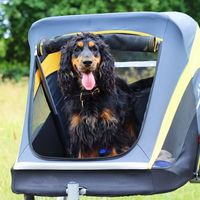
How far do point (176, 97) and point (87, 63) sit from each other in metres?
0.68

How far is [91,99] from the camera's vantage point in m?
4.95

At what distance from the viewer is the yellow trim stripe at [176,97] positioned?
14.0ft

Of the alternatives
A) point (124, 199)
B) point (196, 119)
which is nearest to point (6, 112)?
point (124, 199)

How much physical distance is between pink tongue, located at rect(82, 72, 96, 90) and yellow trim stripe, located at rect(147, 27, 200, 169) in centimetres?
66

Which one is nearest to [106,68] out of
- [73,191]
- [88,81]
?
[88,81]

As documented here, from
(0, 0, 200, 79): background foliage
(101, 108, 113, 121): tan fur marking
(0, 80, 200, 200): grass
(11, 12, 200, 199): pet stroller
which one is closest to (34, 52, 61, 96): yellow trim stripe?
(11, 12, 200, 199): pet stroller

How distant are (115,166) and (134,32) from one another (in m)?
0.95

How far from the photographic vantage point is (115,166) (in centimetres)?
422

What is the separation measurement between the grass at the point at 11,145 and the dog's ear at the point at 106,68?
128cm

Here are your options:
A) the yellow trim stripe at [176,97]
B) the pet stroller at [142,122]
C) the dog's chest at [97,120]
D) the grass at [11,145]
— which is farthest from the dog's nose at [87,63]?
the grass at [11,145]

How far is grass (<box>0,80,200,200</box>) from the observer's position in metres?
5.93

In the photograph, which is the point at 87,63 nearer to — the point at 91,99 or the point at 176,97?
the point at 91,99

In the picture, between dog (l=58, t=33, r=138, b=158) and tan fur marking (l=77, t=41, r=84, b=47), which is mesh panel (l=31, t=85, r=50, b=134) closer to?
dog (l=58, t=33, r=138, b=158)

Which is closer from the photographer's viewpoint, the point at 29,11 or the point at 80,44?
the point at 80,44
